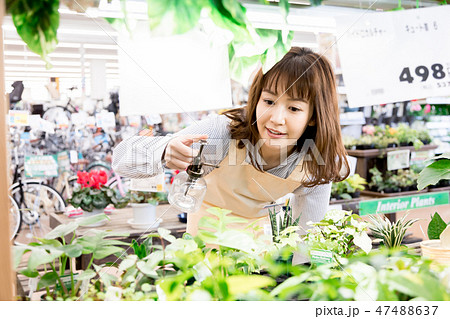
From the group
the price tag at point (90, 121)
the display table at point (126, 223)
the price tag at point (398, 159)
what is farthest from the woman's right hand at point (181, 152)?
the price tag at point (398, 159)

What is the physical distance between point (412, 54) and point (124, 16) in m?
1.06

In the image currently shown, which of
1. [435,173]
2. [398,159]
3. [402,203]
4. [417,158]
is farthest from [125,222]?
[417,158]

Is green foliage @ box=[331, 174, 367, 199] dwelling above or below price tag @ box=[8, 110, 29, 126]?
below

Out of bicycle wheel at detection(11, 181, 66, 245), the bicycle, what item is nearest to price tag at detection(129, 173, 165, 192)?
the bicycle

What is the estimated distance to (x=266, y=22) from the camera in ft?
3.69

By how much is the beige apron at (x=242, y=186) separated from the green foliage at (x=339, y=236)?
441 millimetres

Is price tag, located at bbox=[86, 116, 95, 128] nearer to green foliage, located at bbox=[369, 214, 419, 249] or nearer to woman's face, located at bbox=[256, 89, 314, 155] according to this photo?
woman's face, located at bbox=[256, 89, 314, 155]

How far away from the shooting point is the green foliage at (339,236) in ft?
3.25

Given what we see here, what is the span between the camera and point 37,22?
88 centimetres

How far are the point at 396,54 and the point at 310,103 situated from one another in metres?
0.43

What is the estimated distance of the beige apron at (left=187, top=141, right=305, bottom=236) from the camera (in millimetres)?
1501

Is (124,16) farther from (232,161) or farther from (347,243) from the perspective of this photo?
(347,243)

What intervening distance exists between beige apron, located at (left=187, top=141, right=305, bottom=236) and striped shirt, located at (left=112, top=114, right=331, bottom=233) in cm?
3

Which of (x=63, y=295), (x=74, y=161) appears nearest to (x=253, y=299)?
(x=63, y=295)
